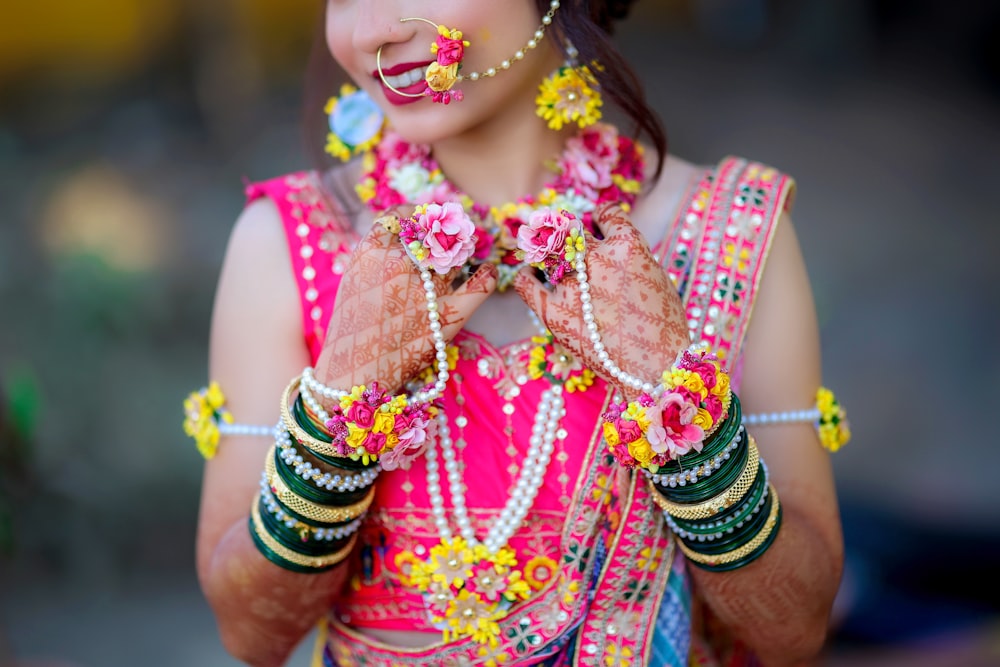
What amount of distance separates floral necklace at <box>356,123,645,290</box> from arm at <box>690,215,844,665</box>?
0.27 meters

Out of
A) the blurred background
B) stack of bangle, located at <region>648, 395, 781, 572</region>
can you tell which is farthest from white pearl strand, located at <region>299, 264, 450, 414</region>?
the blurred background

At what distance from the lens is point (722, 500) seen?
1.41 meters

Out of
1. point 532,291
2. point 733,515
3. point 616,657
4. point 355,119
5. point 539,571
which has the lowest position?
point 616,657

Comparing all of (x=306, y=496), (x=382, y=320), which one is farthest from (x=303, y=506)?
(x=382, y=320)

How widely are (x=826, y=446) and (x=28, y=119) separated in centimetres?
486

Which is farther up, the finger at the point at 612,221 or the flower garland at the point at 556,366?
the finger at the point at 612,221

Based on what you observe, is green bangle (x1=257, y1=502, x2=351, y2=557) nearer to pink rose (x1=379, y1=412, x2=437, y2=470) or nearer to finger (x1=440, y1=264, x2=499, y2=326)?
pink rose (x1=379, y1=412, x2=437, y2=470)

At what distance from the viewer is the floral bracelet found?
→ 1328 mm

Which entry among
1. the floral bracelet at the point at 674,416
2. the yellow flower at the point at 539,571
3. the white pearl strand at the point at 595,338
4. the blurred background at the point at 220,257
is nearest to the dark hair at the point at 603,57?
the white pearl strand at the point at 595,338

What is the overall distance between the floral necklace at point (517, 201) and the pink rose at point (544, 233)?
175 mm

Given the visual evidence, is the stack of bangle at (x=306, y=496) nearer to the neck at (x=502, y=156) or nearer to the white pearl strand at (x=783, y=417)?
the neck at (x=502, y=156)

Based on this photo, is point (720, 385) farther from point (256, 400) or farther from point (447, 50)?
point (256, 400)

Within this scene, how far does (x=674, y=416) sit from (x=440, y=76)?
21.2 inches

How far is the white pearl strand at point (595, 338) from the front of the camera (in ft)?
4.48
